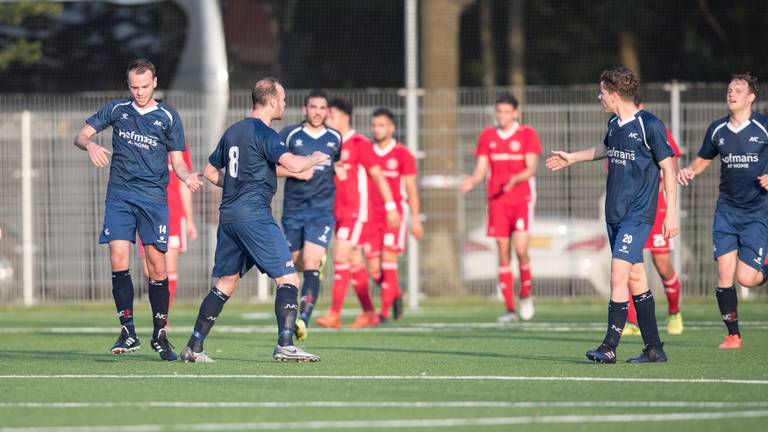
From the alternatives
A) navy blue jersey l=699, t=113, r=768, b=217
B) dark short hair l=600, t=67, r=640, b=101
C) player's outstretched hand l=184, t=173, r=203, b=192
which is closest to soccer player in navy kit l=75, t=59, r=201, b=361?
player's outstretched hand l=184, t=173, r=203, b=192

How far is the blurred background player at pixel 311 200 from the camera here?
14.0 m

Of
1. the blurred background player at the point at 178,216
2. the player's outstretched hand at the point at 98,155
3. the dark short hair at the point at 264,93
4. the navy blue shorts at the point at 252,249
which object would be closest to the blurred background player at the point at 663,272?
the blurred background player at the point at 178,216

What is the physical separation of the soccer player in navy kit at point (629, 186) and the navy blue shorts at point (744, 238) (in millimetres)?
1827

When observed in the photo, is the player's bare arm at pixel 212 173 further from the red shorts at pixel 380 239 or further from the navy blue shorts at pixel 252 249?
the red shorts at pixel 380 239

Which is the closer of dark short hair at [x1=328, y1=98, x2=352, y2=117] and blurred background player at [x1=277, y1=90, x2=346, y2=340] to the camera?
blurred background player at [x1=277, y1=90, x2=346, y2=340]

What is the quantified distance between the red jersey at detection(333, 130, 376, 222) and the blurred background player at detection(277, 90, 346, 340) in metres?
1.21

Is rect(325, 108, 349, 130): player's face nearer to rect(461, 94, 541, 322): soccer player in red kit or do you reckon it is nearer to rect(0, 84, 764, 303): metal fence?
rect(461, 94, 541, 322): soccer player in red kit

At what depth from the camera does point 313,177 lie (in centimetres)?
1416

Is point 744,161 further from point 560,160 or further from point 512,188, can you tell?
point 512,188

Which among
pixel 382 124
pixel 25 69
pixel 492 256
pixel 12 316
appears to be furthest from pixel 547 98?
pixel 25 69

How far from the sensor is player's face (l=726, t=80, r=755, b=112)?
12148mm

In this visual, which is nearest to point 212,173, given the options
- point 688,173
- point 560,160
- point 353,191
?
point 560,160

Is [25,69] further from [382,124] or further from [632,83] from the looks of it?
[632,83]

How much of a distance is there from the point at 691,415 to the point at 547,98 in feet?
43.6
